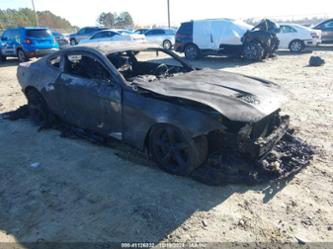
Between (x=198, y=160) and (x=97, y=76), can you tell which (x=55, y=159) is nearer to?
(x=97, y=76)

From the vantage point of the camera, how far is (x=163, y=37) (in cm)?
2170

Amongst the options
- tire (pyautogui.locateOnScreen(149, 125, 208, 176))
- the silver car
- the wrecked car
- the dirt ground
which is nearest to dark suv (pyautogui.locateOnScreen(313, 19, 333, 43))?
the wrecked car

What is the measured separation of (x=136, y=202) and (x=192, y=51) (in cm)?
1268

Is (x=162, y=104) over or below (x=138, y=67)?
below

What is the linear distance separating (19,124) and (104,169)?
2.83 meters

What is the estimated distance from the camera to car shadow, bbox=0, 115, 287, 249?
3.21m

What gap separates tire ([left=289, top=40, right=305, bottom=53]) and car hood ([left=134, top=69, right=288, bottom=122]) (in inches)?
552

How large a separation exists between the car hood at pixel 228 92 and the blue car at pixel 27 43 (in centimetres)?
1187

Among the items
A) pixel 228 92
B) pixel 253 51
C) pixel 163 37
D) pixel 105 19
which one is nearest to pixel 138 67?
pixel 228 92

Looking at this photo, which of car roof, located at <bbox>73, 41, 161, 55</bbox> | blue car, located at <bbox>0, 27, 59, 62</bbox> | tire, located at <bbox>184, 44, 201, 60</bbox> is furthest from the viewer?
tire, located at <bbox>184, 44, 201, 60</bbox>

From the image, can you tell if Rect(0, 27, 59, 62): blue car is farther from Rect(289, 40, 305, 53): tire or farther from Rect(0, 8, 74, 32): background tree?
Rect(0, 8, 74, 32): background tree

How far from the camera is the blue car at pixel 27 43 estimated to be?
14922mm

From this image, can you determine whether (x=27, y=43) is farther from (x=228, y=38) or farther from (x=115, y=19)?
(x=115, y=19)

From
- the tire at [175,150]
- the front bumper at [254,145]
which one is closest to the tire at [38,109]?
the tire at [175,150]
